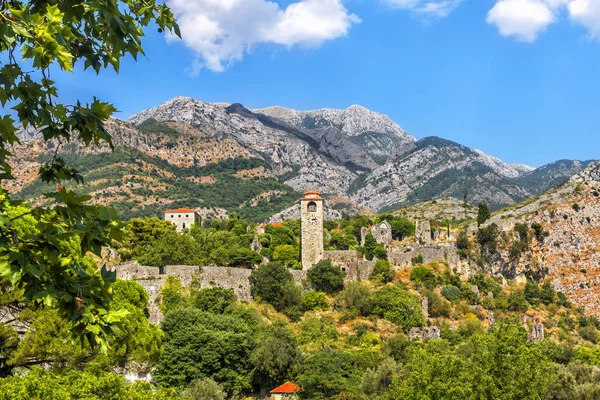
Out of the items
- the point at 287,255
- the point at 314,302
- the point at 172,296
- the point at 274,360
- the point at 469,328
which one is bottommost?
the point at 274,360

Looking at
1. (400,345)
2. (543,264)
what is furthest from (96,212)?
(543,264)

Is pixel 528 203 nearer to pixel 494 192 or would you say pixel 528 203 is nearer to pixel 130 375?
pixel 130 375

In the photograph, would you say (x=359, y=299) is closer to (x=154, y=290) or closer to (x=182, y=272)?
(x=182, y=272)

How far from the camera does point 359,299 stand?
4434cm

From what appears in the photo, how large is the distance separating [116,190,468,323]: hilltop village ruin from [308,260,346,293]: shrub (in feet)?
3.01

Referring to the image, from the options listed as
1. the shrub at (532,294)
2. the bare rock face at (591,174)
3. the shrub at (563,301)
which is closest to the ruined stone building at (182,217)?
the shrub at (532,294)

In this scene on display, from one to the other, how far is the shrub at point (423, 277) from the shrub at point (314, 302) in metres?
8.81

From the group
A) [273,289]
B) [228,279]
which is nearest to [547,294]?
[273,289]

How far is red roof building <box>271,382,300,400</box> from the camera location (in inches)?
1198

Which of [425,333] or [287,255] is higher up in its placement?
[287,255]

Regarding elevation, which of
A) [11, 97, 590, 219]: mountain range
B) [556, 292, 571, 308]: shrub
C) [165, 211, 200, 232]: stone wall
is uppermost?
[11, 97, 590, 219]: mountain range

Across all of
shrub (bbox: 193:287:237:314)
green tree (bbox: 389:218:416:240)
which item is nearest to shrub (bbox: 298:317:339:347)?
shrub (bbox: 193:287:237:314)

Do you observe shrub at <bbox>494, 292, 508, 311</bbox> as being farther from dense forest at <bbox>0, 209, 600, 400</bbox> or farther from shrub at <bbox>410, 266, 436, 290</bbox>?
shrub at <bbox>410, 266, 436, 290</bbox>

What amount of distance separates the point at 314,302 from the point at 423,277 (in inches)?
410
